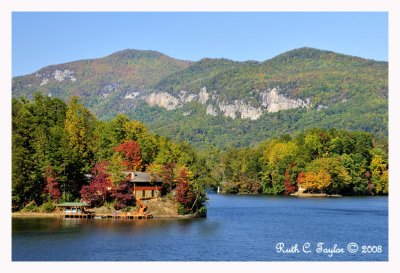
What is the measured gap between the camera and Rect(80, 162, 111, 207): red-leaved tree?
73625mm

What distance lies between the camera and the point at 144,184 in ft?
252

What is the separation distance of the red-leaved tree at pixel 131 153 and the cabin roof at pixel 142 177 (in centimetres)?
528

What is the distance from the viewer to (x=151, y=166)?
81750mm

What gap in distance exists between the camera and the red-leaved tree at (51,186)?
7469cm

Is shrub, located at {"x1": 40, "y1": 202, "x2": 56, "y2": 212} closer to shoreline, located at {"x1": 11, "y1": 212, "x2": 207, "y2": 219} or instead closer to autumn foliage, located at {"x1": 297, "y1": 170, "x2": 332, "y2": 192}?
shoreline, located at {"x1": 11, "y1": 212, "x2": 207, "y2": 219}

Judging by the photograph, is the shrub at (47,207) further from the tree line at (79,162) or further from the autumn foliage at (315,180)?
the autumn foliage at (315,180)

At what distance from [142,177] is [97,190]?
5557 mm

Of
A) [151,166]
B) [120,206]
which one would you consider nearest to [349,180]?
[151,166]

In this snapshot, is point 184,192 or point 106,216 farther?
point 184,192

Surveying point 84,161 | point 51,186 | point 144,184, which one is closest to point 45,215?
point 51,186

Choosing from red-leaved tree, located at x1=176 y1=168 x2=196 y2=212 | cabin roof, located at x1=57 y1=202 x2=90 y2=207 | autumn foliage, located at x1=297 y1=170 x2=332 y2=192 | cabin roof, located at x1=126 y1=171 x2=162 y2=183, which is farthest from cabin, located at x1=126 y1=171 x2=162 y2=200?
autumn foliage, located at x1=297 y1=170 x2=332 y2=192

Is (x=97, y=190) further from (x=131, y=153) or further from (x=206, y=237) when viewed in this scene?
(x=206, y=237)
